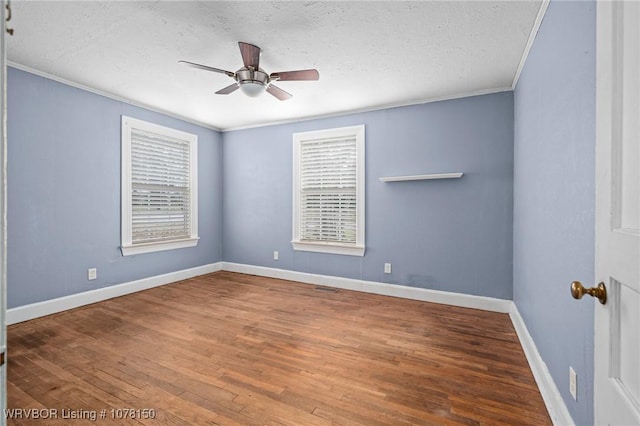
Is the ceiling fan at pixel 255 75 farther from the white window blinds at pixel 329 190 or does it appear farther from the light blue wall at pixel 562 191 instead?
the white window blinds at pixel 329 190

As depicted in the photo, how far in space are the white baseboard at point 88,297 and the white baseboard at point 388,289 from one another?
3.20 feet

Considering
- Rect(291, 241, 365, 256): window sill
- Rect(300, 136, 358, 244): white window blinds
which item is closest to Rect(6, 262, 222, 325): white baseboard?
Rect(291, 241, 365, 256): window sill

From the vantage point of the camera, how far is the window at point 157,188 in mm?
3957

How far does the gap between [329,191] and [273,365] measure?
2.71 meters

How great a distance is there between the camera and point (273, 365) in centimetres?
223

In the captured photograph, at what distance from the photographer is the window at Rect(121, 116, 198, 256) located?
3957 mm

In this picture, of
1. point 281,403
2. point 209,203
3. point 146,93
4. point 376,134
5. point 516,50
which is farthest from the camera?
point 209,203

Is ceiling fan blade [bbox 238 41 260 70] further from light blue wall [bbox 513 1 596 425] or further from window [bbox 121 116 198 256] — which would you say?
window [bbox 121 116 198 256]

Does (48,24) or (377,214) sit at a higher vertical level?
(48,24)

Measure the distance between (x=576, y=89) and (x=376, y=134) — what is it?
276 cm

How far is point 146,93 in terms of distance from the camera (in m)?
3.66

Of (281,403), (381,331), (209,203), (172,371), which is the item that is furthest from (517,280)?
(209,203)

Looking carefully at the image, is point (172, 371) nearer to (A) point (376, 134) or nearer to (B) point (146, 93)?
(B) point (146, 93)

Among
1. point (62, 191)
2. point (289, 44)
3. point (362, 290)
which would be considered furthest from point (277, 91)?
point (362, 290)
